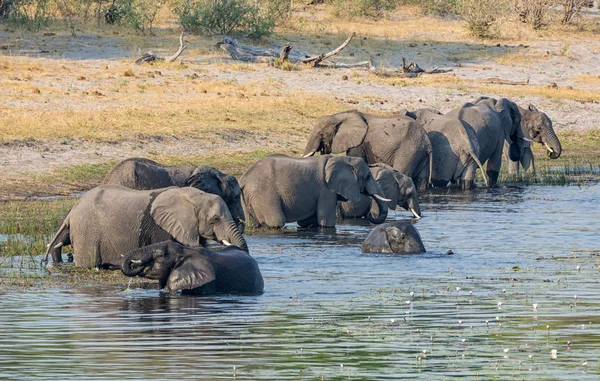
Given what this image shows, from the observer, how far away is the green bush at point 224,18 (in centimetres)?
3478

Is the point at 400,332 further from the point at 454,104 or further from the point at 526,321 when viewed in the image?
the point at 454,104

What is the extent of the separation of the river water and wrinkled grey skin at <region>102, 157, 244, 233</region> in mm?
678

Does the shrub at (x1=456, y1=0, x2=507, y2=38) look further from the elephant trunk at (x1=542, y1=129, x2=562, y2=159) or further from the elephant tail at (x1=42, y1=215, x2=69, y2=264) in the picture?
the elephant tail at (x1=42, y1=215, x2=69, y2=264)

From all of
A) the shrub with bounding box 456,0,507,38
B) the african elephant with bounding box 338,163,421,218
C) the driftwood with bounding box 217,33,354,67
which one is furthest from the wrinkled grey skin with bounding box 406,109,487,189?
the shrub with bounding box 456,0,507,38

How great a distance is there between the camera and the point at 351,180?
Result: 16.5 meters

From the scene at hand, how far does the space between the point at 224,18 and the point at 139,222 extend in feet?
77.1

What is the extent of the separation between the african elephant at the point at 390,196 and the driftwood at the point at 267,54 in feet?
44.7

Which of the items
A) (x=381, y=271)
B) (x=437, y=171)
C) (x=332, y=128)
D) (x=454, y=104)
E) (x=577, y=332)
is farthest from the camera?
(x=454, y=104)

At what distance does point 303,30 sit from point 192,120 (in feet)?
47.6

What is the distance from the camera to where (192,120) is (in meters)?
24.0

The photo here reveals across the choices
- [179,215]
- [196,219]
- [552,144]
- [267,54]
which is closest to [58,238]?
[179,215]

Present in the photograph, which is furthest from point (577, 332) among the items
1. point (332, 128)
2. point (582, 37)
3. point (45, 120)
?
point (582, 37)

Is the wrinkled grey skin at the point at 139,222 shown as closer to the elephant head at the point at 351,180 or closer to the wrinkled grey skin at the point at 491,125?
the elephant head at the point at 351,180

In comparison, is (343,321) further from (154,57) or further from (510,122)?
(154,57)
